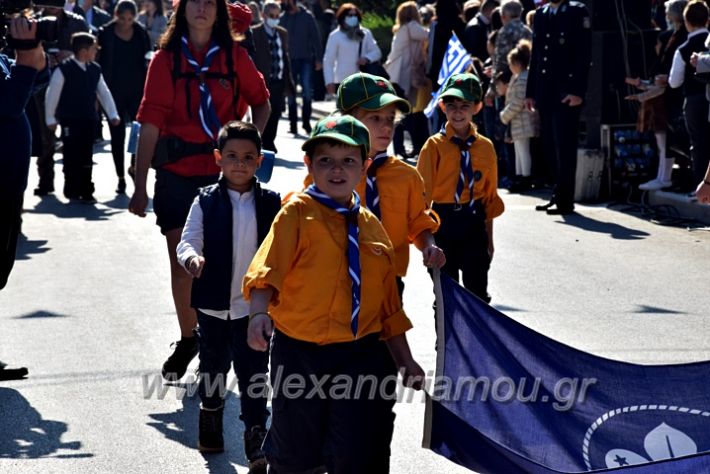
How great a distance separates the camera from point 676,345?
7.99 meters

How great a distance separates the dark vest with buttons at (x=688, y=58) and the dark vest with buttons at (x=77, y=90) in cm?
609

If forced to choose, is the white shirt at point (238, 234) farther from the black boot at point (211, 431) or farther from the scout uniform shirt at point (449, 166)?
the scout uniform shirt at point (449, 166)

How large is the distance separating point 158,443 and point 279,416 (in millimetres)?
1685


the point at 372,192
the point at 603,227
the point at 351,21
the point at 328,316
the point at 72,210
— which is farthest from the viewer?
the point at 351,21

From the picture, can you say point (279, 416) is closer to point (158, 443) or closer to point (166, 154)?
point (158, 443)

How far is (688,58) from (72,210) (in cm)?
643

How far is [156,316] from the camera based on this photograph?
8953 mm

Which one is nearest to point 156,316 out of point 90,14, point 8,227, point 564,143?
point 8,227

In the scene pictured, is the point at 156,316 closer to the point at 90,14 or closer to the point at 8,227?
the point at 8,227

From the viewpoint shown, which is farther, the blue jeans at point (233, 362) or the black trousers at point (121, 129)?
the black trousers at point (121, 129)

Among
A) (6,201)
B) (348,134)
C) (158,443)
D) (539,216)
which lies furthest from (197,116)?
(539,216)

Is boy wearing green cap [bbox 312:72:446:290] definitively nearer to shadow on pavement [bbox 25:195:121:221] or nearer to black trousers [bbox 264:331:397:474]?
black trousers [bbox 264:331:397:474]

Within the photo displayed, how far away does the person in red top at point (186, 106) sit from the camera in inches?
273

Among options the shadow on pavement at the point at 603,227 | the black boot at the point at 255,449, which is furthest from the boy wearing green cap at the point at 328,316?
the shadow on pavement at the point at 603,227
